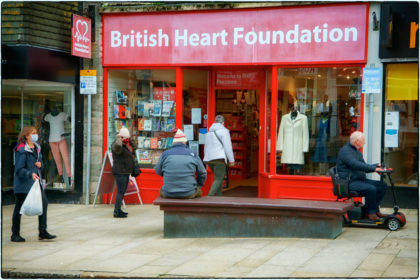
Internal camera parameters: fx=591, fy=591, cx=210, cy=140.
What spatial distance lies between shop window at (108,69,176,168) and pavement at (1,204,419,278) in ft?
11.3

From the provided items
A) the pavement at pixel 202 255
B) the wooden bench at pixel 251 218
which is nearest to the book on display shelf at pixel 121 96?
the pavement at pixel 202 255

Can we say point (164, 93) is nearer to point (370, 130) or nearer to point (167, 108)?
point (167, 108)

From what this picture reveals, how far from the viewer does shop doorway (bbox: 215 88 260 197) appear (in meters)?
14.4

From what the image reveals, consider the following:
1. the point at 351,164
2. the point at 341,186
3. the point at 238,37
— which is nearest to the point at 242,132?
the point at 238,37

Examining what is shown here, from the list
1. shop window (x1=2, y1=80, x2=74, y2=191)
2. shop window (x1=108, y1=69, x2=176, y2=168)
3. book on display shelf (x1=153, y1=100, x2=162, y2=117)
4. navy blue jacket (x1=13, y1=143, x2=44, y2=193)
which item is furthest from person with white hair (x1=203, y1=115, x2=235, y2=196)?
navy blue jacket (x1=13, y1=143, x2=44, y2=193)

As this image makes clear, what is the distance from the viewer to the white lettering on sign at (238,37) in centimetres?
1185

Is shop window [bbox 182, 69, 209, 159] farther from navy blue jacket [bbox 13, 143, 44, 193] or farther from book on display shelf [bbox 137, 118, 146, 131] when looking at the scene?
navy blue jacket [bbox 13, 143, 44, 193]

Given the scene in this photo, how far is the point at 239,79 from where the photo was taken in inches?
527

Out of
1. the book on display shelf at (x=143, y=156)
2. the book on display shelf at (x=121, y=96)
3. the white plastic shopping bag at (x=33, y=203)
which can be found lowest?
the white plastic shopping bag at (x=33, y=203)

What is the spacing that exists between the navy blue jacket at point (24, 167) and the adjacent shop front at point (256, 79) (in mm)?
4361

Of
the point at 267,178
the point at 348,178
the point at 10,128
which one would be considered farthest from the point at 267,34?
the point at 10,128

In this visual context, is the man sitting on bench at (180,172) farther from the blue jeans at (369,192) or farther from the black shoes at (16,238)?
the blue jeans at (369,192)

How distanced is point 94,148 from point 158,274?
270 inches

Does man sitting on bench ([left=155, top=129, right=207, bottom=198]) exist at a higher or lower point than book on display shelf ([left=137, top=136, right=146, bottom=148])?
lower
